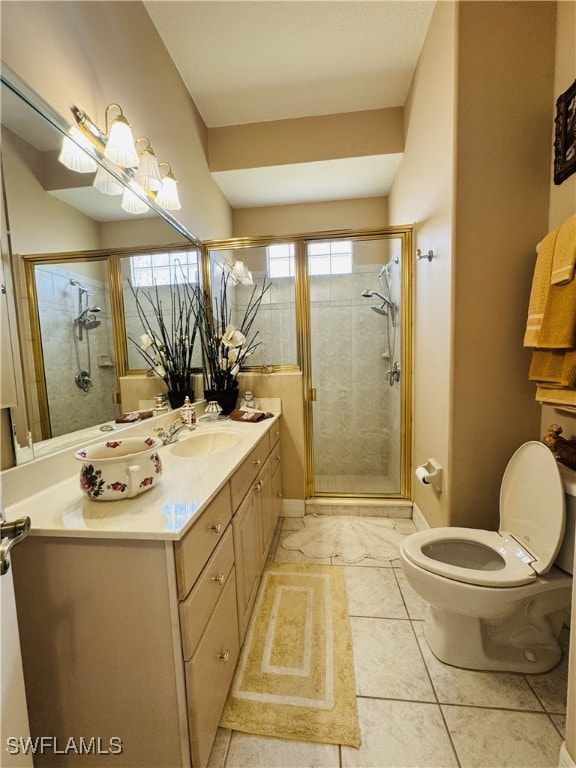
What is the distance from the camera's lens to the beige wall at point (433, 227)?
56.4 inches

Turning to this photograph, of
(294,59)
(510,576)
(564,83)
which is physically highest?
(294,59)

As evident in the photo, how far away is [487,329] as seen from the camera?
55.6 inches

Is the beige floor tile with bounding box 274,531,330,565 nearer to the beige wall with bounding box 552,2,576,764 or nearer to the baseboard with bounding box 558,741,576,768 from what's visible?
the baseboard with bounding box 558,741,576,768

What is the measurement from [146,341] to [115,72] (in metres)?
1.13

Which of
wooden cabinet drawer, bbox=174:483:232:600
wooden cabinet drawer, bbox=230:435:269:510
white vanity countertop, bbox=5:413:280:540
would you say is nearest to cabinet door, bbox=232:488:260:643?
wooden cabinet drawer, bbox=230:435:269:510

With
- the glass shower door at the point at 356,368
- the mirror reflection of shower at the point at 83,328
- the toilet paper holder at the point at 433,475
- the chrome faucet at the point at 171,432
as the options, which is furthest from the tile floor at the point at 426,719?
the mirror reflection of shower at the point at 83,328

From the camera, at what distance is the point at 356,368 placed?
268 centimetres

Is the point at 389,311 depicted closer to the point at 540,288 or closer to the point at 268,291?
the point at 268,291

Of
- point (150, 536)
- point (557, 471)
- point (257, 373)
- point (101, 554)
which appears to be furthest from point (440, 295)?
point (101, 554)

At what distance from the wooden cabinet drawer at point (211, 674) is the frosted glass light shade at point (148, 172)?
66.2 inches

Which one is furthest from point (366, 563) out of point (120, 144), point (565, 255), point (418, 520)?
point (120, 144)

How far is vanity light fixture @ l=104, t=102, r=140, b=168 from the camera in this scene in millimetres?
1158

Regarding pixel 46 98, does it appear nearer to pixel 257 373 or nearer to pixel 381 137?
pixel 257 373

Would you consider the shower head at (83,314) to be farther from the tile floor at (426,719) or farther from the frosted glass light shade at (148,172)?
the tile floor at (426,719)
